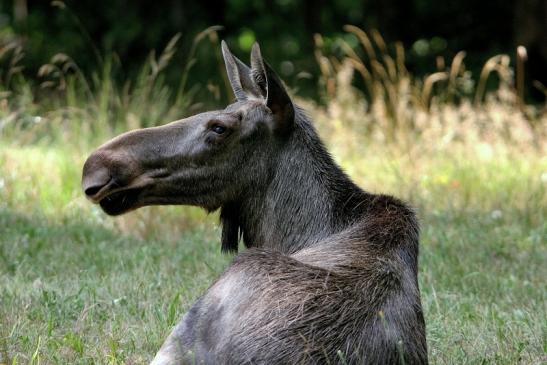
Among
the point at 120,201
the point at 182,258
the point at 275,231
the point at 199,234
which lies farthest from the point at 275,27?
the point at 120,201

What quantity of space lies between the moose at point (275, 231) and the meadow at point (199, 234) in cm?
79

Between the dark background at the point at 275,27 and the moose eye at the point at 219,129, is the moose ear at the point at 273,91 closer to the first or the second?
the moose eye at the point at 219,129

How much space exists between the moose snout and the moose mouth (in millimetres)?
118

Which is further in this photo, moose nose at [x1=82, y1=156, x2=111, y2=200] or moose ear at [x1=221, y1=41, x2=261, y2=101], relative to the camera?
moose ear at [x1=221, y1=41, x2=261, y2=101]

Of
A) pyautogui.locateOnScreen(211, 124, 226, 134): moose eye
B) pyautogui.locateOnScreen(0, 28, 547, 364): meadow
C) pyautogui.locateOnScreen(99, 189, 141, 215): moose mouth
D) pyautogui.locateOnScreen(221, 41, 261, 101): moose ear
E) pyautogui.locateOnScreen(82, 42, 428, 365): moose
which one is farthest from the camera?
pyautogui.locateOnScreen(0, 28, 547, 364): meadow

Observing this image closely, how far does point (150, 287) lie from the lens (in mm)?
6496

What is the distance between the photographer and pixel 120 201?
4980 mm

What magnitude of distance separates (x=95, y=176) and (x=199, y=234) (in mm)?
3314

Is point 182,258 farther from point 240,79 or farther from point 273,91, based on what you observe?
point 273,91

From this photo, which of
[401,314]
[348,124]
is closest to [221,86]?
[348,124]

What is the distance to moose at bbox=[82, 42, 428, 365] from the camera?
4.09 metres

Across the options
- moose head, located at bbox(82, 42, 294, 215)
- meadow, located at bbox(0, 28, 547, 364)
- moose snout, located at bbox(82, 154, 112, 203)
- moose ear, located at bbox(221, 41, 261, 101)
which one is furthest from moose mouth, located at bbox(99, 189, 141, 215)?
moose ear, located at bbox(221, 41, 261, 101)

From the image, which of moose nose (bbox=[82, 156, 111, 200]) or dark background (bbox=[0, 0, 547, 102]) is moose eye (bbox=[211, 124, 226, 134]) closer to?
moose nose (bbox=[82, 156, 111, 200])

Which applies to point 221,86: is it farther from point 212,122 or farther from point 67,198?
point 212,122
